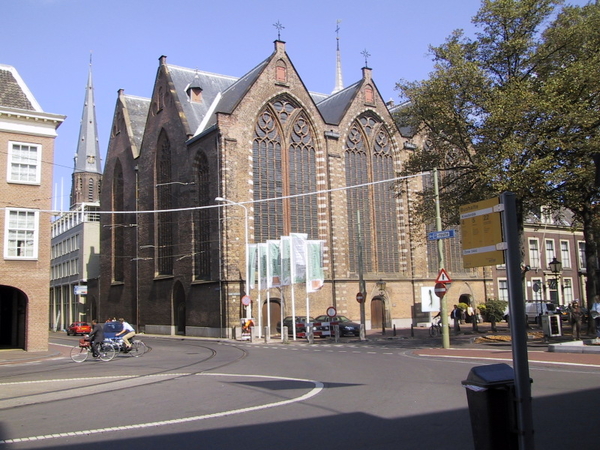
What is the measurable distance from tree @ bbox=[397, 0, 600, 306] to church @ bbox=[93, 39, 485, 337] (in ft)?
43.4

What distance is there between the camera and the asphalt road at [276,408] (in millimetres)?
6992

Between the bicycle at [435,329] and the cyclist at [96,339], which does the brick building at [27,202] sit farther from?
the bicycle at [435,329]

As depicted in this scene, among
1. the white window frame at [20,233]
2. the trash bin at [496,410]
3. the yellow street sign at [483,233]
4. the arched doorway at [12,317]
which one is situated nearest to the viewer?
the trash bin at [496,410]

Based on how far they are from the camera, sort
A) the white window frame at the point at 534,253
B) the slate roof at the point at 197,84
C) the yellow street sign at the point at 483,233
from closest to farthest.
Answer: the yellow street sign at the point at 483,233 → the slate roof at the point at 197,84 → the white window frame at the point at 534,253

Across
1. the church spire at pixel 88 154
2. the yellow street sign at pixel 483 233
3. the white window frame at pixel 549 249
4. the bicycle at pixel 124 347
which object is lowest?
the bicycle at pixel 124 347

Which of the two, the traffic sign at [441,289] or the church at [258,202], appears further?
the church at [258,202]

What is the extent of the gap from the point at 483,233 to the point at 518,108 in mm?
17157

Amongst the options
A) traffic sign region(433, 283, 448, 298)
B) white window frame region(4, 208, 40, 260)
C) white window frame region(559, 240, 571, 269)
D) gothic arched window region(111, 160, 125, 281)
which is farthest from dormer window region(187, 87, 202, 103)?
white window frame region(559, 240, 571, 269)

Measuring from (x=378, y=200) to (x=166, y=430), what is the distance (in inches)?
1558

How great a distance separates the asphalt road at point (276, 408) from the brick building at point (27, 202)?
11.0 m

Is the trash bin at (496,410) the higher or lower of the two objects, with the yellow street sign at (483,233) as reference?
lower

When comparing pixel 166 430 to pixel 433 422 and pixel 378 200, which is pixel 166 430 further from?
pixel 378 200

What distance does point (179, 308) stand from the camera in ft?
143

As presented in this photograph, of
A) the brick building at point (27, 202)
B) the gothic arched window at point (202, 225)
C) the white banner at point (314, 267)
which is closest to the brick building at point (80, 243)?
the gothic arched window at point (202, 225)
